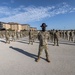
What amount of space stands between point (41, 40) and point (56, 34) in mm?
8500

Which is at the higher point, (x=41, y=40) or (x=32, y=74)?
(x=41, y=40)

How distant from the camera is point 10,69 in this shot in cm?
676

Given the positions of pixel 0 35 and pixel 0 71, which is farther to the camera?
pixel 0 35

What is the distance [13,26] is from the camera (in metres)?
140

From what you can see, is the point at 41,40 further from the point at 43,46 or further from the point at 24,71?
the point at 24,71

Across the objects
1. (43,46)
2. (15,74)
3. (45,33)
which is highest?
(45,33)

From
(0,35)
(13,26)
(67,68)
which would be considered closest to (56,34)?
(67,68)

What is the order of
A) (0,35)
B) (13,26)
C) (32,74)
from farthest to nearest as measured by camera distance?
(13,26) → (0,35) → (32,74)

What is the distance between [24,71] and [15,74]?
497mm

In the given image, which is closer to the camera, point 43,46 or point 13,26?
point 43,46

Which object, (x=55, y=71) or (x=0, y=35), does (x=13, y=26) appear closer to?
(x=0, y=35)

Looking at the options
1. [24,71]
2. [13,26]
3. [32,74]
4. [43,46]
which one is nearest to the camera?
[32,74]

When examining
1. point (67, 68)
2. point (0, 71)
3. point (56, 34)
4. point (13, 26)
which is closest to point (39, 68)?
point (67, 68)

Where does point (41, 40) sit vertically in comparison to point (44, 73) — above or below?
above
